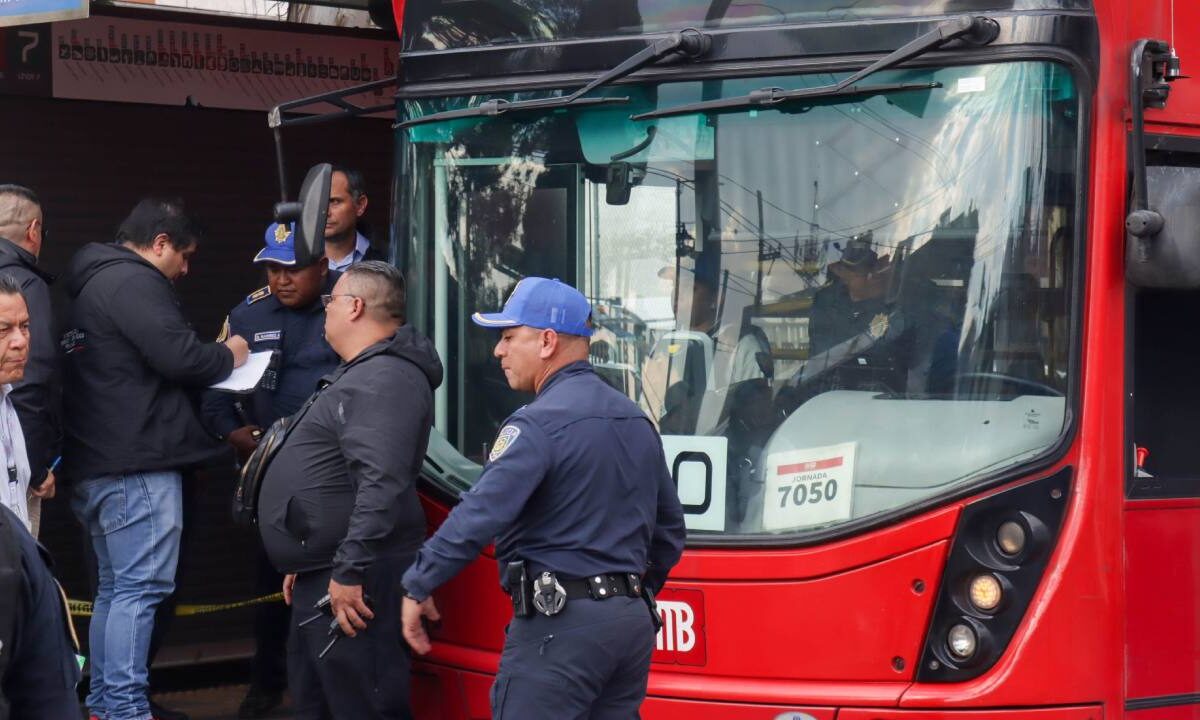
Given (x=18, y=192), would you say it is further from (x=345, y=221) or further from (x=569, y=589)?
(x=569, y=589)

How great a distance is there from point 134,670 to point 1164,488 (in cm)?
334

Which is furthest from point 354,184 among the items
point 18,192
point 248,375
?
point 18,192

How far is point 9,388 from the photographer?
4.90 meters

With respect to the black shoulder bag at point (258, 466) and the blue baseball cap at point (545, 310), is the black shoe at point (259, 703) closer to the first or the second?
the black shoulder bag at point (258, 466)

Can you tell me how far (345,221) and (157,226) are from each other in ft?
2.39

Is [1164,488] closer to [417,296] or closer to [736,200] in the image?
[736,200]

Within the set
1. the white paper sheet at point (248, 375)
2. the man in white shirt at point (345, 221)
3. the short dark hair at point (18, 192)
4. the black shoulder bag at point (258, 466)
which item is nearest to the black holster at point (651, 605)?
the black shoulder bag at point (258, 466)

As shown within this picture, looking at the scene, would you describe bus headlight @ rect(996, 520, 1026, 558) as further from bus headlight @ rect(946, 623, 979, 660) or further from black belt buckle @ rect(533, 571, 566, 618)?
black belt buckle @ rect(533, 571, 566, 618)

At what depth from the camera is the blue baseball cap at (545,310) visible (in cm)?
400

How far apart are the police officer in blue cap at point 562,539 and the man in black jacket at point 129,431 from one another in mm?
1757

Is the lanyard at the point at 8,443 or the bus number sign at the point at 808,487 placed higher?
the lanyard at the point at 8,443

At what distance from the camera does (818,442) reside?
432 cm

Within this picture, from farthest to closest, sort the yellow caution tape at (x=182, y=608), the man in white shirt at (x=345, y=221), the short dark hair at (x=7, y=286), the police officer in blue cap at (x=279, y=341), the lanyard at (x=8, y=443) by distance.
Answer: the yellow caution tape at (x=182, y=608) < the man in white shirt at (x=345, y=221) < the police officer in blue cap at (x=279, y=341) < the lanyard at (x=8, y=443) < the short dark hair at (x=7, y=286)

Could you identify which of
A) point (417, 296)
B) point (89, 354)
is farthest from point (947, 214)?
point (89, 354)
